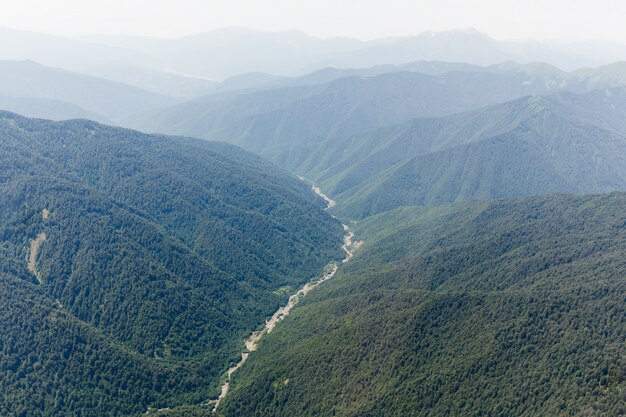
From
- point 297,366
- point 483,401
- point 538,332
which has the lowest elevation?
point 297,366

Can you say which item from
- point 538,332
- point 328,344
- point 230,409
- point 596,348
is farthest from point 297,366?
point 596,348

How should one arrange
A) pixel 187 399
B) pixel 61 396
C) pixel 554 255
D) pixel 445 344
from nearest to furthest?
pixel 445 344, pixel 61 396, pixel 187 399, pixel 554 255

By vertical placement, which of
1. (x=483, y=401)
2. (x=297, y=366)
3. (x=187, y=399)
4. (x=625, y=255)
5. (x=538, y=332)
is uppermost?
(x=625, y=255)

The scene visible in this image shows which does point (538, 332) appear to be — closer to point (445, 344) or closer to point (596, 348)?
point (596, 348)

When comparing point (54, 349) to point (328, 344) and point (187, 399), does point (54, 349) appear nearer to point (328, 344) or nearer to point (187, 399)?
point (187, 399)

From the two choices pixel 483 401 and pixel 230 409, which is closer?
pixel 483 401

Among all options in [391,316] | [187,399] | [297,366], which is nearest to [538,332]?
[391,316]

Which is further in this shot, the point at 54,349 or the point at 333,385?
the point at 54,349

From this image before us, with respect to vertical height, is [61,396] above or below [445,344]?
below

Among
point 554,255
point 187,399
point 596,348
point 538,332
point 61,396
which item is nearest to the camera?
point 596,348
